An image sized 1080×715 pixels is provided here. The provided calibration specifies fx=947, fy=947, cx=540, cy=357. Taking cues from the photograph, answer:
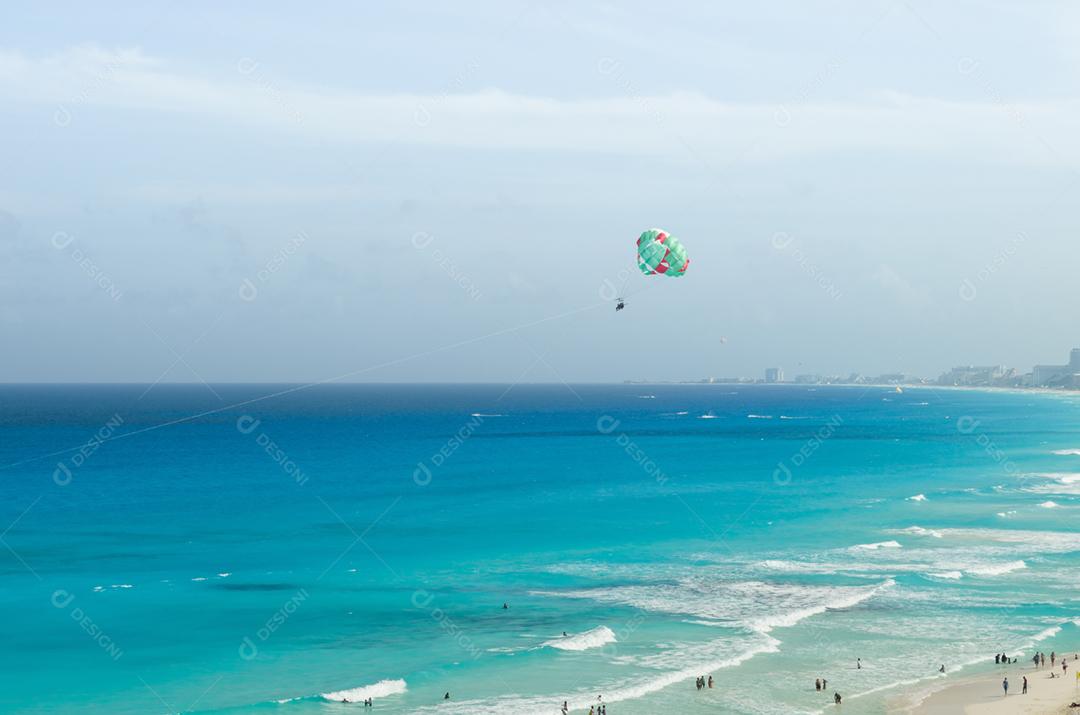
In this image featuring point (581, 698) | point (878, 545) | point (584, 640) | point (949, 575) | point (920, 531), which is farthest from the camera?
point (920, 531)

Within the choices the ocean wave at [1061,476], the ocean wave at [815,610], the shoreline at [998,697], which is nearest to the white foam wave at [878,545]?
the ocean wave at [815,610]

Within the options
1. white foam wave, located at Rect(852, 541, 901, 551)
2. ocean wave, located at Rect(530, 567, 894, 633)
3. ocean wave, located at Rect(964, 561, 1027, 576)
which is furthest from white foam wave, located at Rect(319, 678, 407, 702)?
white foam wave, located at Rect(852, 541, 901, 551)

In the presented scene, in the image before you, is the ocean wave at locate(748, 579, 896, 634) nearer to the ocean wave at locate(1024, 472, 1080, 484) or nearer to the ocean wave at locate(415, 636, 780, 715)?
the ocean wave at locate(415, 636, 780, 715)

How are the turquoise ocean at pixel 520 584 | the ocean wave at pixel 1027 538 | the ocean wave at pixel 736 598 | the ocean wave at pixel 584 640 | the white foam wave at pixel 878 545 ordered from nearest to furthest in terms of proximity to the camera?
the turquoise ocean at pixel 520 584
the ocean wave at pixel 584 640
the ocean wave at pixel 736 598
the ocean wave at pixel 1027 538
the white foam wave at pixel 878 545

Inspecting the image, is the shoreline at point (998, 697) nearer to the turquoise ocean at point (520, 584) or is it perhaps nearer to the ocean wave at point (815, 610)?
the turquoise ocean at point (520, 584)

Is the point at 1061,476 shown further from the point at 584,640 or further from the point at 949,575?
the point at 584,640

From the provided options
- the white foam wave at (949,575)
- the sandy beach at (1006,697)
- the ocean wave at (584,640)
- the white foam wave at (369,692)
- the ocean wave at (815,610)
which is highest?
the white foam wave at (949,575)

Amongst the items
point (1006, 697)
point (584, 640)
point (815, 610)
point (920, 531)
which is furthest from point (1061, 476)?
point (584, 640)
